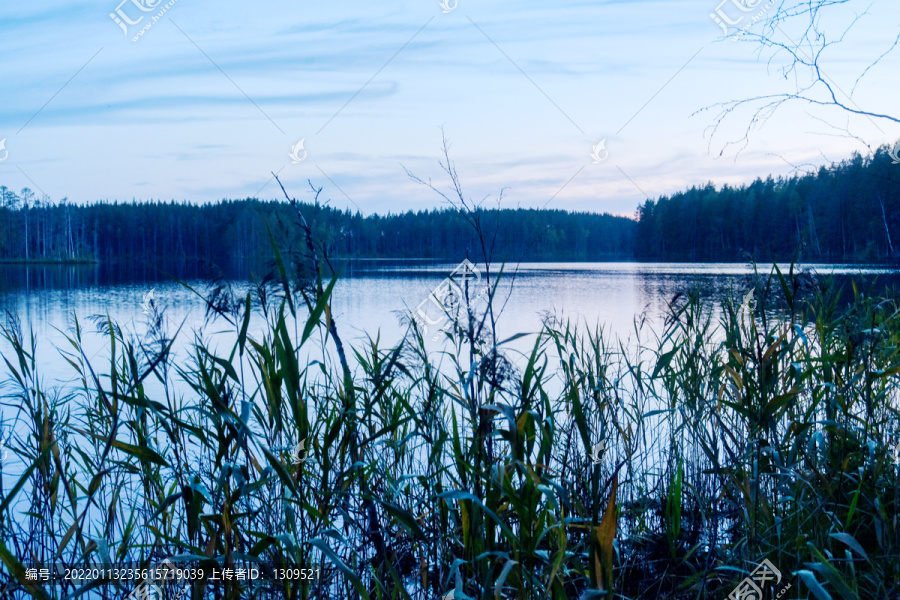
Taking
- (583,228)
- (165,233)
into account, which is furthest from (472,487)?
(165,233)

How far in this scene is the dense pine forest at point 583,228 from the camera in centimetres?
3419

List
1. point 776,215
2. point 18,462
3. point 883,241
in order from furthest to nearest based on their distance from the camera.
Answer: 1. point 776,215
2. point 883,241
3. point 18,462

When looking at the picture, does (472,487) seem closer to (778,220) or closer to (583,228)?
(778,220)

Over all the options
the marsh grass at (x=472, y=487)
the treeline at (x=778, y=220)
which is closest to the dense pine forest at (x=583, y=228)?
the treeline at (x=778, y=220)

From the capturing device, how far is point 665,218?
6444 cm

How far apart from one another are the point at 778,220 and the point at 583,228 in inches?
1175

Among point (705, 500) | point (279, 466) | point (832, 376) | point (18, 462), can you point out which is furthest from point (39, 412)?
point (832, 376)

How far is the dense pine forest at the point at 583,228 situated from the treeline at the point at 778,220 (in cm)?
11

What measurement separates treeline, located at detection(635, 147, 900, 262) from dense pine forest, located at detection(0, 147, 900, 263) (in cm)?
11

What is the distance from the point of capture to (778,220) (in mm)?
48781

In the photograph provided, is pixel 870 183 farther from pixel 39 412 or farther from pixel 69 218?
pixel 69 218

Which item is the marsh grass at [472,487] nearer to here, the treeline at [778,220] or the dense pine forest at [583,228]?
the treeline at [778,220]

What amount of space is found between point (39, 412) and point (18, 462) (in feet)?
8.19

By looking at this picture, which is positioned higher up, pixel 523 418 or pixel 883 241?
pixel 883 241
